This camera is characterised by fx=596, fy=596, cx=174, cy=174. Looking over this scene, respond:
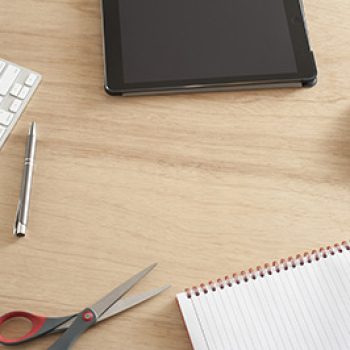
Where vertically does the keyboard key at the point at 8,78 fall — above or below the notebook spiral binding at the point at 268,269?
above

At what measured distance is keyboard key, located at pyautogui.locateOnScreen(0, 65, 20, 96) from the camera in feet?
2.61

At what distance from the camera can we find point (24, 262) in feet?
2.26

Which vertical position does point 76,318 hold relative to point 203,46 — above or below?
below

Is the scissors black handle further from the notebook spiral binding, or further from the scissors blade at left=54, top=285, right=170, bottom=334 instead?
the notebook spiral binding

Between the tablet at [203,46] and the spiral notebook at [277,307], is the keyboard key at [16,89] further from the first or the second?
the spiral notebook at [277,307]

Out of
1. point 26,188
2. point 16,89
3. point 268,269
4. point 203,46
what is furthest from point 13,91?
point 268,269

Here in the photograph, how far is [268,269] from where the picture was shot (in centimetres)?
69

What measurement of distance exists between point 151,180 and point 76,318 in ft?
0.66

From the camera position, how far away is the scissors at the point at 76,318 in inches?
24.8

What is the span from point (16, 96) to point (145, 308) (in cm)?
34

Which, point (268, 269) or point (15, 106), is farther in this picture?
point (15, 106)

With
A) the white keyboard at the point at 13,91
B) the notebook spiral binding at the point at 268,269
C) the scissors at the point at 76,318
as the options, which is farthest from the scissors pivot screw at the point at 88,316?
the white keyboard at the point at 13,91

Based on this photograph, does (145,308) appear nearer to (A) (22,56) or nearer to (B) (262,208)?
(B) (262,208)

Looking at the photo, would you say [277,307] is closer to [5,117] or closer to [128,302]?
[128,302]
